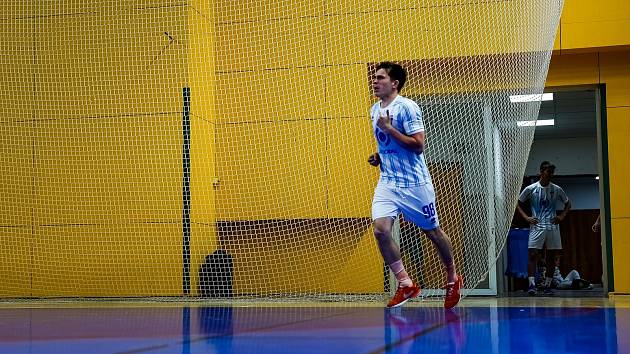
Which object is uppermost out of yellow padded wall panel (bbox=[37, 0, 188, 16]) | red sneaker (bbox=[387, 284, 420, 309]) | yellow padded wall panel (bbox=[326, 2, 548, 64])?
yellow padded wall panel (bbox=[37, 0, 188, 16])

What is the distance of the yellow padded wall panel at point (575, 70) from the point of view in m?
9.95

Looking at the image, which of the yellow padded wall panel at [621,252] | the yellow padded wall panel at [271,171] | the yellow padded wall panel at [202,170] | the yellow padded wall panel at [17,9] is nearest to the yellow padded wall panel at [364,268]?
the yellow padded wall panel at [271,171]

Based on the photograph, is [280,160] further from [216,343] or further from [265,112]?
[216,343]

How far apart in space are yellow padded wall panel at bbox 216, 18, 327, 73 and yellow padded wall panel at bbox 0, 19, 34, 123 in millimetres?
2428

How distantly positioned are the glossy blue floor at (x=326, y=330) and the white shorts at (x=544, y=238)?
459 centimetres

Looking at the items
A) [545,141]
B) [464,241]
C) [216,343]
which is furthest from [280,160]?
[545,141]

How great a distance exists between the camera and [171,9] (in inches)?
406

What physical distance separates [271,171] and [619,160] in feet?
12.8

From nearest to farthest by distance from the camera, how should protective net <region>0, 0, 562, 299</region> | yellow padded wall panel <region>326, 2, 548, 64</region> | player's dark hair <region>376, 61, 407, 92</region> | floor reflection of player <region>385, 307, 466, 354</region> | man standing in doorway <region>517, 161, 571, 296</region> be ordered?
floor reflection of player <region>385, 307, 466, 354</region>, player's dark hair <region>376, 61, 407, 92</region>, yellow padded wall panel <region>326, 2, 548, 64</region>, protective net <region>0, 0, 562, 299</region>, man standing in doorway <region>517, 161, 571, 296</region>

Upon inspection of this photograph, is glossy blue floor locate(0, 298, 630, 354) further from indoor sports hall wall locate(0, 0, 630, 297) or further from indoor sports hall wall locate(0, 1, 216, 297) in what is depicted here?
indoor sports hall wall locate(0, 1, 216, 297)

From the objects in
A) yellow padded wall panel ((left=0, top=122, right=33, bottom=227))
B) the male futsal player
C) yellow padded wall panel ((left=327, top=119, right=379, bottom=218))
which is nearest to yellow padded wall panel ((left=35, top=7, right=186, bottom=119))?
yellow padded wall panel ((left=0, top=122, right=33, bottom=227))

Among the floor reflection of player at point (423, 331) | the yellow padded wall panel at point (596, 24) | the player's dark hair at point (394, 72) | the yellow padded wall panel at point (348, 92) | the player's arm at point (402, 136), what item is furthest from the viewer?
the yellow padded wall panel at point (348, 92)

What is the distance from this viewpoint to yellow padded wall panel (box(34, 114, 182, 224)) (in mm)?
10430

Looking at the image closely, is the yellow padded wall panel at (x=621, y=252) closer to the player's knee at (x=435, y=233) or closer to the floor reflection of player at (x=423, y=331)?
the floor reflection of player at (x=423, y=331)
